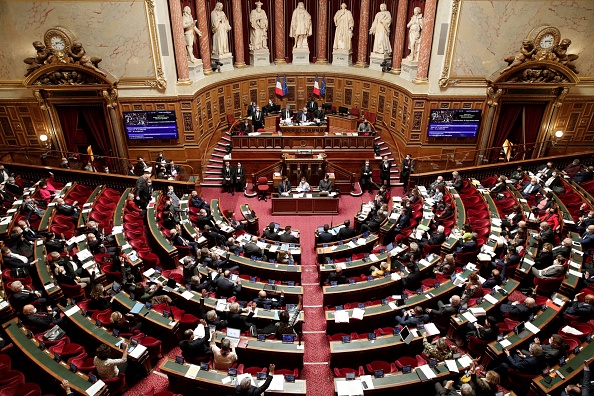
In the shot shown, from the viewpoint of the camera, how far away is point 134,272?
9938 mm

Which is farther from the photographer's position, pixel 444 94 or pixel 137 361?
pixel 444 94

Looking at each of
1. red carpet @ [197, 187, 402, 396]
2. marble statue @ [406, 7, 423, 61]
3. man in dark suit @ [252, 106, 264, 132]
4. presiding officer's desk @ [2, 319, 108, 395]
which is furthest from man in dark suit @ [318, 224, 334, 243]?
marble statue @ [406, 7, 423, 61]

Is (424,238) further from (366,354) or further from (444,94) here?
(444,94)

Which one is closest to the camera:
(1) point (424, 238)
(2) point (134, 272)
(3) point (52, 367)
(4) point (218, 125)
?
(3) point (52, 367)

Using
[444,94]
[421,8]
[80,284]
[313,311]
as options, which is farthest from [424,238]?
[421,8]

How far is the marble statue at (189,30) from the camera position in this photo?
16.5 metres

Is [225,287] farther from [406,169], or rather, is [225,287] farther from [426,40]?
[426,40]

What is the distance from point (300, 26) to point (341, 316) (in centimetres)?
1508

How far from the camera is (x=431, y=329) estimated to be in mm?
8352

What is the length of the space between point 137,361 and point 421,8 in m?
15.9

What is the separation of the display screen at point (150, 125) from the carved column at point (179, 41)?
1550mm

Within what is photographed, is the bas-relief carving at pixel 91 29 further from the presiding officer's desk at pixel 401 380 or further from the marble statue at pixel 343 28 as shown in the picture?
the presiding officer's desk at pixel 401 380

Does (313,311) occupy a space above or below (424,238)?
below

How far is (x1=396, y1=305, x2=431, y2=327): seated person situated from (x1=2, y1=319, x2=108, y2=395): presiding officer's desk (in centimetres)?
564
